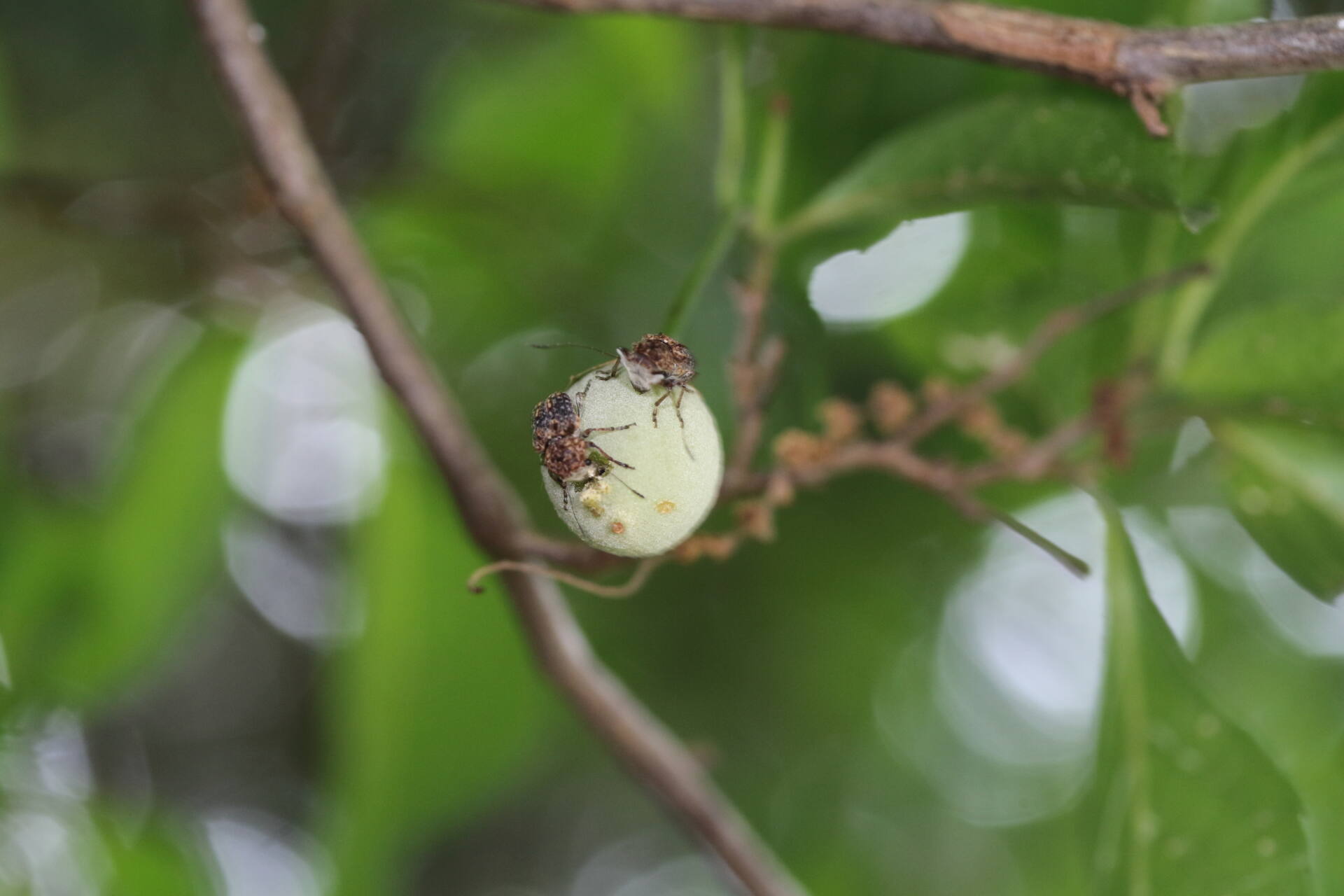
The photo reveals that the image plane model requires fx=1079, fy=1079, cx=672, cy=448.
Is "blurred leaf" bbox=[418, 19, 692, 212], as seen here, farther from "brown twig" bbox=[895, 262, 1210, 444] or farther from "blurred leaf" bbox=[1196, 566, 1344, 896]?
"blurred leaf" bbox=[1196, 566, 1344, 896]

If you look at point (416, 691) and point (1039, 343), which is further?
point (416, 691)

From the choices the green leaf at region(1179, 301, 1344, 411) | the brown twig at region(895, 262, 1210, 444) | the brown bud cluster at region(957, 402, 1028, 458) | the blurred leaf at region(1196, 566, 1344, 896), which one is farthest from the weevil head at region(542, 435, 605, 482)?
the blurred leaf at region(1196, 566, 1344, 896)

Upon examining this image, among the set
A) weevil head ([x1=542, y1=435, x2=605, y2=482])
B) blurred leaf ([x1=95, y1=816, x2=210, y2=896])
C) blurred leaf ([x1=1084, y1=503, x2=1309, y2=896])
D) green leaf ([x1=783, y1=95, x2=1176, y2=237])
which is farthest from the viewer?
blurred leaf ([x1=95, y1=816, x2=210, y2=896])

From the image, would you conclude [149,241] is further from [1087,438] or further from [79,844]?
[1087,438]

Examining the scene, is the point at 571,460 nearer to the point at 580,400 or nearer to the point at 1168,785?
the point at 580,400

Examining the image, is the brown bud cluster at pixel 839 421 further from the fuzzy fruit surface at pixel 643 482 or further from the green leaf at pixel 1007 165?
the fuzzy fruit surface at pixel 643 482

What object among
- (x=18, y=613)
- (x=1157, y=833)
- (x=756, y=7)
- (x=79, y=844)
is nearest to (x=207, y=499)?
(x=18, y=613)

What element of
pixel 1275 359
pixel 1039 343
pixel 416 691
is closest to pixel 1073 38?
pixel 1039 343
